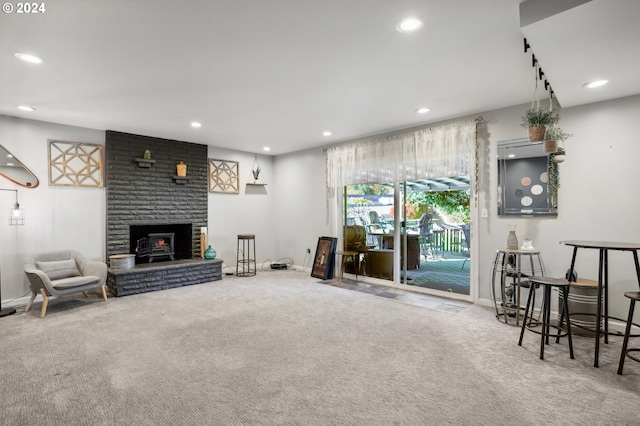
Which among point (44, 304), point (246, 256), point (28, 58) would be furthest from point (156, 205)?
point (28, 58)

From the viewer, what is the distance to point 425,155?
4.82 m

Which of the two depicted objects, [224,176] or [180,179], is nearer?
[180,179]

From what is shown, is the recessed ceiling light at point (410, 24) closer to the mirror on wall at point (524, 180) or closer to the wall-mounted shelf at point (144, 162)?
the mirror on wall at point (524, 180)

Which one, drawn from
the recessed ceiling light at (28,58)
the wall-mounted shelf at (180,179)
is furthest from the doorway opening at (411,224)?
the recessed ceiling light at (28,58)

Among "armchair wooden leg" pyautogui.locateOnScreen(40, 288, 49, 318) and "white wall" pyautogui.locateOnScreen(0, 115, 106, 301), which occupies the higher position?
"white wall" pyautogui.locateOnScreen(0, 115, 106, 301)

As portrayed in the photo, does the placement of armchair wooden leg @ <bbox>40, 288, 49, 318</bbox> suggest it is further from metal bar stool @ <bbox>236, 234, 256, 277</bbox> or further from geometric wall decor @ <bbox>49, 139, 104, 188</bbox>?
metal bar stool @ <bbox>236, 234, 256, 277</bbox>

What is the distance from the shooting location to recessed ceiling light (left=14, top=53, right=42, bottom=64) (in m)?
2.70

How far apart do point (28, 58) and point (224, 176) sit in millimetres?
4018

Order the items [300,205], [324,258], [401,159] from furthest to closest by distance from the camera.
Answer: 1. [300,205]
2. [324,258]
3. [401,159]

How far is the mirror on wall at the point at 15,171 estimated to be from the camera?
4367 mm

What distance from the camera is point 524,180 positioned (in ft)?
13.0

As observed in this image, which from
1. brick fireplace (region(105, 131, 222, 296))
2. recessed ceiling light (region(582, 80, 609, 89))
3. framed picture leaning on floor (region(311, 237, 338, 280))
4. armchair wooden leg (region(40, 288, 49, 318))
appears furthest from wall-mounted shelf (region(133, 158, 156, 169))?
recessed ceiling light (region(582, 80, 609, 89))

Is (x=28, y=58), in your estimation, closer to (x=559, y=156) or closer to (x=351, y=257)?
(x=559, y=156)

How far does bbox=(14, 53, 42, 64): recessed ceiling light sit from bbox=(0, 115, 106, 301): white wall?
2366 millimetres
